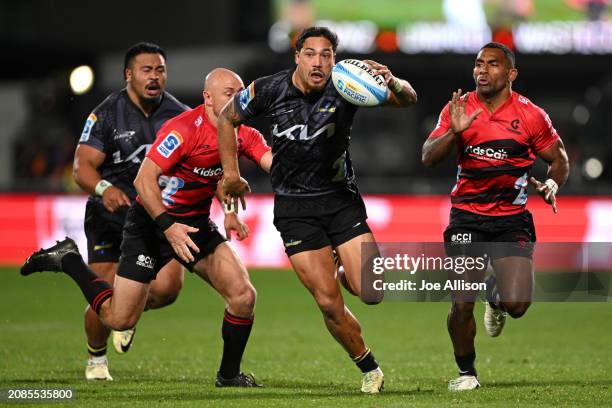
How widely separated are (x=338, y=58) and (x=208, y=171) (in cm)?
1599

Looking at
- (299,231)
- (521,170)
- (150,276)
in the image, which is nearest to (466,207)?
(521,170)

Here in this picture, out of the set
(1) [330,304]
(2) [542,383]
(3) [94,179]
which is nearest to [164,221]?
(1) [330,304]

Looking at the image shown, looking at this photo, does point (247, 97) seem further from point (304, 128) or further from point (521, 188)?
point (521, 188)

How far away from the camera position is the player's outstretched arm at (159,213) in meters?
9.28

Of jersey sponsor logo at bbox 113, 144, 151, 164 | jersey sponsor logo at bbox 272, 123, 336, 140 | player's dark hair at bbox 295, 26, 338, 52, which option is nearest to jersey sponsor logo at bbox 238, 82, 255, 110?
jersey sponsor logo at bbox 272, 123, 336, 140

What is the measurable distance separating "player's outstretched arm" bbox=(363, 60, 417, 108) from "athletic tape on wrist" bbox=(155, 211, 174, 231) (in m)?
1.83

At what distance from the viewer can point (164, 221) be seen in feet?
30.7

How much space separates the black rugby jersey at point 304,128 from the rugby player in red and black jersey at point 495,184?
0.74 meters

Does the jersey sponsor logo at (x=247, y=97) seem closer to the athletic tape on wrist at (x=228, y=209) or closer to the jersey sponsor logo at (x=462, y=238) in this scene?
the athletic tape on wrist at (x=228, y=209)

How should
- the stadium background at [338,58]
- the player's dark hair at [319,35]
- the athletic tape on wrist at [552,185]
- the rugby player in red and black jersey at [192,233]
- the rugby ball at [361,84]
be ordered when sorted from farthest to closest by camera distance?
the stadium background at [338,58]
the rugby player in red and black jersey at [192,233]
the athletic tape on wrist at [552,185]
the player's dark hair at [319,35]
the rugby ball at [361,84]

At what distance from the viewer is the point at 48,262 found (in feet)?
33.5

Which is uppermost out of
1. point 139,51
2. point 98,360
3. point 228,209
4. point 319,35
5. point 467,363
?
point 319,35

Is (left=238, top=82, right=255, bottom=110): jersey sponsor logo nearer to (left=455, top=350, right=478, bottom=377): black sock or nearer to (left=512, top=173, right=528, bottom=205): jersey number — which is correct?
(left=512, top=173, right=528, bottom=205): jersey number

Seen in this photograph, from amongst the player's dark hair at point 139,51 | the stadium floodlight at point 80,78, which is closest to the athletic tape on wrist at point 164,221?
the player's dark hair at point 139,51
